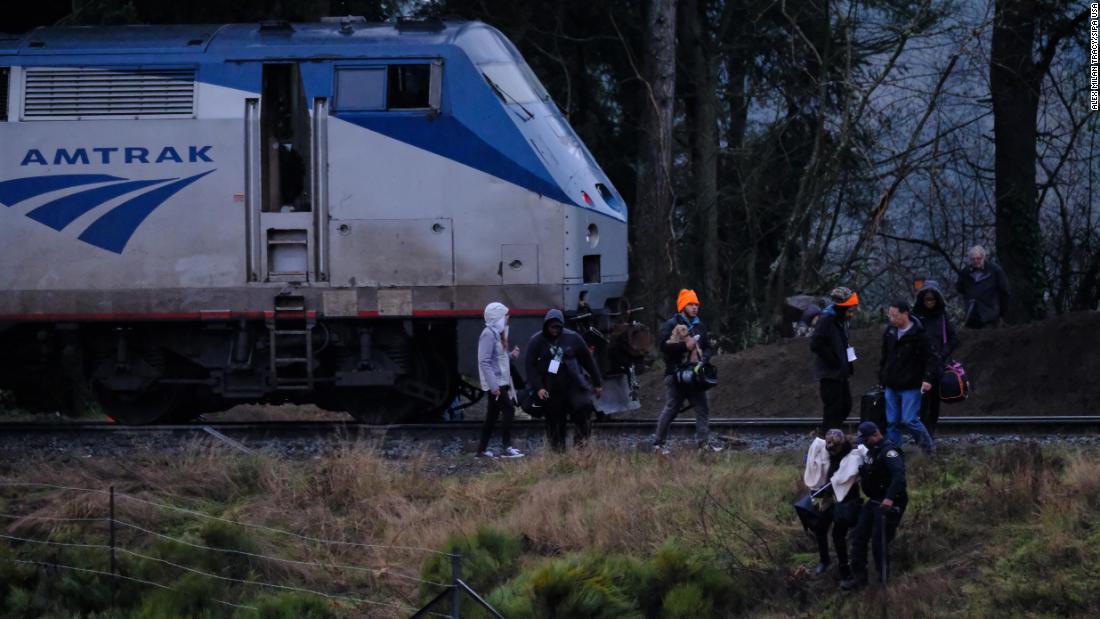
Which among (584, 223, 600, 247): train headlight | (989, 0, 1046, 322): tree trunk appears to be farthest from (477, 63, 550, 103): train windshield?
(989, 0, 1046, 322): tree trunk

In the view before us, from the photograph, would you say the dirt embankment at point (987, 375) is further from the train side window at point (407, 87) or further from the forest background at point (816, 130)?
the train side window at point (407, 87)

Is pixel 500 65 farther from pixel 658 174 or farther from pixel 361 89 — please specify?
pixel 658 174

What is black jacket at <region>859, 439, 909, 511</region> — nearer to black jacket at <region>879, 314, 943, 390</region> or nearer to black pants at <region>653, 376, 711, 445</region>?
black jacket at <region>879, 314, 943, 390</region>

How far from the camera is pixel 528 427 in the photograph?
558 inches

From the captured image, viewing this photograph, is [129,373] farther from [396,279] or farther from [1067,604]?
[1067,604]

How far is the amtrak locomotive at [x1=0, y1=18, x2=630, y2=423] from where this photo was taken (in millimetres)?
13555

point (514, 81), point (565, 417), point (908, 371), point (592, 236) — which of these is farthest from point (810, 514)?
point (514, 81)

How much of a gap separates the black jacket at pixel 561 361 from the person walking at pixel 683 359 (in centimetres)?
67

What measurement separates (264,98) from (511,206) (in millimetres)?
2520

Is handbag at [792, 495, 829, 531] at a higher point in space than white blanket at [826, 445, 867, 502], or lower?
lower

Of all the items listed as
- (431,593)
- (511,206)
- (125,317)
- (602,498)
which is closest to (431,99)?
(511,206)

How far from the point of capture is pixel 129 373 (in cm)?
1429

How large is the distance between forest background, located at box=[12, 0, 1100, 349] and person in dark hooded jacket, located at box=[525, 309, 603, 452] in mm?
8631

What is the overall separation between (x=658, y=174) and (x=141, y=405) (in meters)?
9.98
